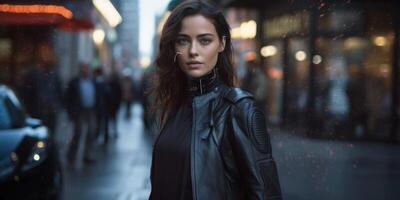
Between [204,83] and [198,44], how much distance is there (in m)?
0.14

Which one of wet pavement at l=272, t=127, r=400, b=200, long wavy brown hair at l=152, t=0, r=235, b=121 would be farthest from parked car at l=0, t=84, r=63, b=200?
long wavy brown hair at l=152, t=0, r=235, b=121

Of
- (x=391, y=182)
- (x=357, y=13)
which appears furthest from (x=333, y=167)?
(x=357, y=13)

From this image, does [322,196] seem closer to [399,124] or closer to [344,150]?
[344,150]

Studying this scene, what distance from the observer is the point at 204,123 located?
201cm

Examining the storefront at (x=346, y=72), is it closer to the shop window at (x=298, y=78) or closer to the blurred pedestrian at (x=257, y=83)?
the shop window at (x=298, y=78)

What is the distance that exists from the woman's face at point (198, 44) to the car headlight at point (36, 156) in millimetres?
3719

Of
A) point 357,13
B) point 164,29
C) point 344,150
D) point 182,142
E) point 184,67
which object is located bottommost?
point 344,150

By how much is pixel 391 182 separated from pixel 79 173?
4.48m

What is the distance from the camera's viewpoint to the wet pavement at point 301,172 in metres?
7.21

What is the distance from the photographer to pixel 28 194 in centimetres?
547

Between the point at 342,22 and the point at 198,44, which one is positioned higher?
the point at 342,22

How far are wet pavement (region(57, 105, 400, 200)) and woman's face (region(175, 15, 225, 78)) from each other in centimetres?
481

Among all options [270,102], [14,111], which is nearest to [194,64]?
[14,111]

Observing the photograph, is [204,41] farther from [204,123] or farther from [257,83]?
[257,83]
